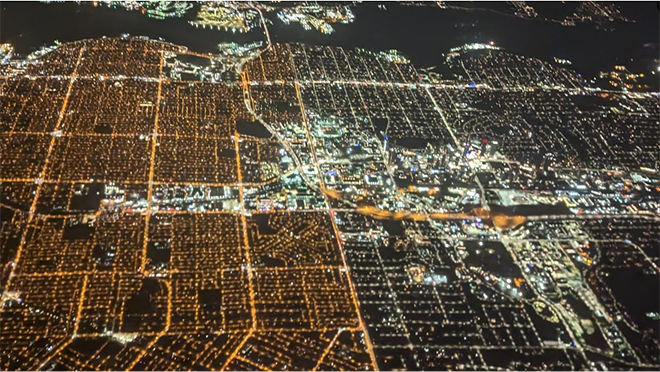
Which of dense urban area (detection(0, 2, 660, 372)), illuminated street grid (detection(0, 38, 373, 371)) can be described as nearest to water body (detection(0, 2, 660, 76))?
dense urban area (detection(0, 2, 660, 372))

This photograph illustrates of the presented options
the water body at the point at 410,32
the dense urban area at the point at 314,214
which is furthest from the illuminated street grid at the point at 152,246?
the water body at the point at 410,32

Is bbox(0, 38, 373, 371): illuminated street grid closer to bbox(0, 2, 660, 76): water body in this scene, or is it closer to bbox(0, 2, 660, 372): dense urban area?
bbox(0, 2, 660, 372): dense urban area

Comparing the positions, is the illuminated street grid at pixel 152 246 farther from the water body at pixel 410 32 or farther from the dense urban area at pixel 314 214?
the water body at pixel 410 32

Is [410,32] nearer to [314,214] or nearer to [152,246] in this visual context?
[314,214]

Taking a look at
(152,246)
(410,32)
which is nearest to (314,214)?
(152,246)

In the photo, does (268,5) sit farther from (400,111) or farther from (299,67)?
(400,111)

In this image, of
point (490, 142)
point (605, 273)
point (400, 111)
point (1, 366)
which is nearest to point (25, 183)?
point (1, 366)
